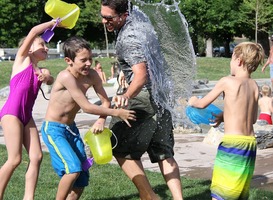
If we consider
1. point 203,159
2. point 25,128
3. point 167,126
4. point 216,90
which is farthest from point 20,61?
point 203,159

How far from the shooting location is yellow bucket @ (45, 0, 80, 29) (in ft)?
16.4

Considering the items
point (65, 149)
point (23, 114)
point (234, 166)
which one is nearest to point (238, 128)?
point (234, 166)

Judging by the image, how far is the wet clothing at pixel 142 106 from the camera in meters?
4.61

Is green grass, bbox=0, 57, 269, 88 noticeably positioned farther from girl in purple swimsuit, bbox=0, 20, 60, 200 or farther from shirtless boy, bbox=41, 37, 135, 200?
shirtless boy, bbox=41, 37, 135, 200

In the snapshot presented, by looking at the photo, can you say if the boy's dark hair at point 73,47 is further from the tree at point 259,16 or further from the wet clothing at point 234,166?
the tree at point 259,16

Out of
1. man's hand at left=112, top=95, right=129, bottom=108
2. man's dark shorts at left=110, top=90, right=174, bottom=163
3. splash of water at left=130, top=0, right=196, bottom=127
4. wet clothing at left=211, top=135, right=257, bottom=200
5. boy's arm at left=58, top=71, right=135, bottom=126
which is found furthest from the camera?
splash of water at left=130, top=0, right=196, bottom=127

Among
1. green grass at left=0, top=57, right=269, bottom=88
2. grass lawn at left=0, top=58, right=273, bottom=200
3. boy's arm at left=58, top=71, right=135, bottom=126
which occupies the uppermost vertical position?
boy's arm at left=58, top=71, right=135, bottom=126

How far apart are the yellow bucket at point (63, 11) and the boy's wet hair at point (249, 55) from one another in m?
1.52

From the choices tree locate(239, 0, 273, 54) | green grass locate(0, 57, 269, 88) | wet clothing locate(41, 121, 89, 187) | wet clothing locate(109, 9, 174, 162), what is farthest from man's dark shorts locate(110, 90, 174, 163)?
tree locate(239, 0, 273, 54)

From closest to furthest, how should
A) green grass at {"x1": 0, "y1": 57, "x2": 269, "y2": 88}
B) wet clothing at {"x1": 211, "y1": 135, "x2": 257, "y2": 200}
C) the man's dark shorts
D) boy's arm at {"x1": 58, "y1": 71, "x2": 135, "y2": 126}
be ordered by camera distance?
wet clothing at {"x1": 211, "y1": 135, "x2": 257, "y2": 200} < boy's arm at {"x1": 58, "y1": 71, "x2": 135, "y2": 126} < the man's dark shorts < green grass at {"x1": 0, "y1": 57, "x2": 269, "y2": 88}

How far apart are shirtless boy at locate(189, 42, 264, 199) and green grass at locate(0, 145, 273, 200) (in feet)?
3.93

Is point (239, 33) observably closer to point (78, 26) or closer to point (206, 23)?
point (206, 23)

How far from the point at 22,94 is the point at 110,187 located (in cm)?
155

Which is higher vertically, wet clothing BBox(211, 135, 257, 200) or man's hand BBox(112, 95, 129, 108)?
man's hand BBox(112, 95, 129, 108)
